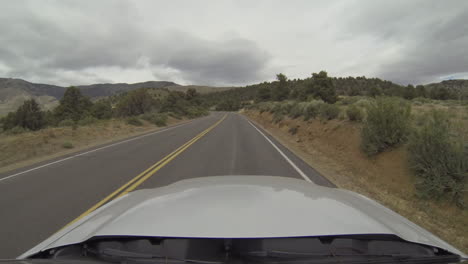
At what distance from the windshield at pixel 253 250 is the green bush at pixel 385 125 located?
663 cm

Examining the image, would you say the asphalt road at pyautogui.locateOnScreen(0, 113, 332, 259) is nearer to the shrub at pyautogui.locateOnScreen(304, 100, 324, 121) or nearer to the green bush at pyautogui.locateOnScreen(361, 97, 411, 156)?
the green bush at pyautogui.locateOnScreen(361, 97, 411, 156)

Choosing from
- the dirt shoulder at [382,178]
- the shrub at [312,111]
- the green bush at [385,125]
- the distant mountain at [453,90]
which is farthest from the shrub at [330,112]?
the distant mountain at [453,90]

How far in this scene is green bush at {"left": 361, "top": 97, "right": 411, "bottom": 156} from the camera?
23.5ft

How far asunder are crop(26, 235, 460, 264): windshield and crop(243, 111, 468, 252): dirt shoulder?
9.06ft

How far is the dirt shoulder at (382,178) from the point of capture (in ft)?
13.3

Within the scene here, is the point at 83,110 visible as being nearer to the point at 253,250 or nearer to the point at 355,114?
the point at 355,114

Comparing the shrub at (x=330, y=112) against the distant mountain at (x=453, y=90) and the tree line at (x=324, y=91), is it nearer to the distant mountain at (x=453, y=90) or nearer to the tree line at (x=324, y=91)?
the tree line at (x=324, y=91)

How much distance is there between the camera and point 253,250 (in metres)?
1.61

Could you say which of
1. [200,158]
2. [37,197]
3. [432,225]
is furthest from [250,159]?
[37,197]

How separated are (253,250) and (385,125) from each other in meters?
7.66

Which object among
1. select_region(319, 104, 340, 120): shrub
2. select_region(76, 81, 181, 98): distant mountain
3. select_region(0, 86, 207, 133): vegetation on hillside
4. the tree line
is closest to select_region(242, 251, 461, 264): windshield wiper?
select_region(319, 104, 340, 120): shrub

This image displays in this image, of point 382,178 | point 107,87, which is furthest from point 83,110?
point 107,87

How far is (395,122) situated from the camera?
7270 millimetres

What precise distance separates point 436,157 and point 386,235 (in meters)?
4.99
